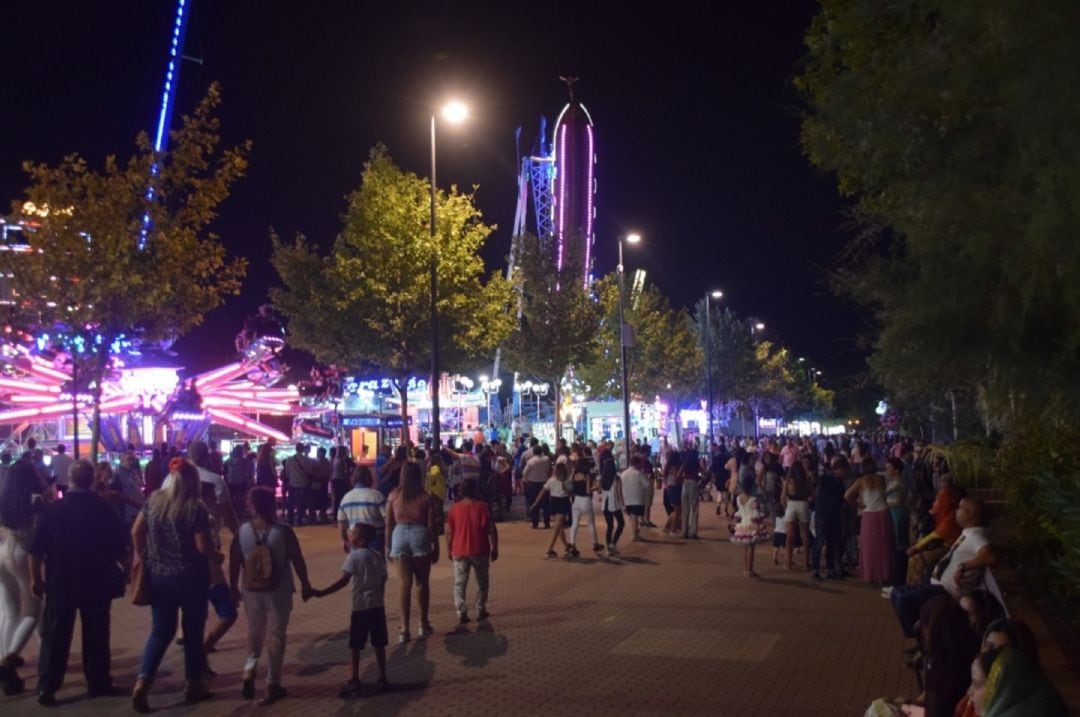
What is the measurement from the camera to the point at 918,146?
319 inches

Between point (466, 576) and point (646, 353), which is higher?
point (646, 353)

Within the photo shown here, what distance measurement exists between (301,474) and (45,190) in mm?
7386

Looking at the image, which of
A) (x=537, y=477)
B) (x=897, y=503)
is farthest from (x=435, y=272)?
(x=897, y=503)

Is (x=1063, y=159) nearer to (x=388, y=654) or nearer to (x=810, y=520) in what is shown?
(x=388, y=654)

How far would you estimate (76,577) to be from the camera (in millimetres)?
8227

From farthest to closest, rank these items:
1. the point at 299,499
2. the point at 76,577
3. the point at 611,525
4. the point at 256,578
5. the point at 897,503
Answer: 1. the point at 299,499
2. the point at 611,525
3. the point at 897,503
4. the point at 76,577
5. the point at 256,578

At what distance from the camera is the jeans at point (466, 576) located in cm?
1123

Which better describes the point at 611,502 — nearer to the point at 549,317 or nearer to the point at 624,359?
the point at 624,359

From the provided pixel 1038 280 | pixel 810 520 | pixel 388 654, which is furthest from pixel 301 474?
pixel 1038 280

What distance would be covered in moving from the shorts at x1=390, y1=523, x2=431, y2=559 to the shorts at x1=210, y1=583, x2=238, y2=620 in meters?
1.68

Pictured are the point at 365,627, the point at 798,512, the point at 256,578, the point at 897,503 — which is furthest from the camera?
the point at 798,512

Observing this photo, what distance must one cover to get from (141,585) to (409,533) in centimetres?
287

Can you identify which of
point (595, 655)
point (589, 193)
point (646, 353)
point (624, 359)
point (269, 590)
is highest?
point (589, 193)

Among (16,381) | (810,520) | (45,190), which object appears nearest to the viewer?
(810,520)
